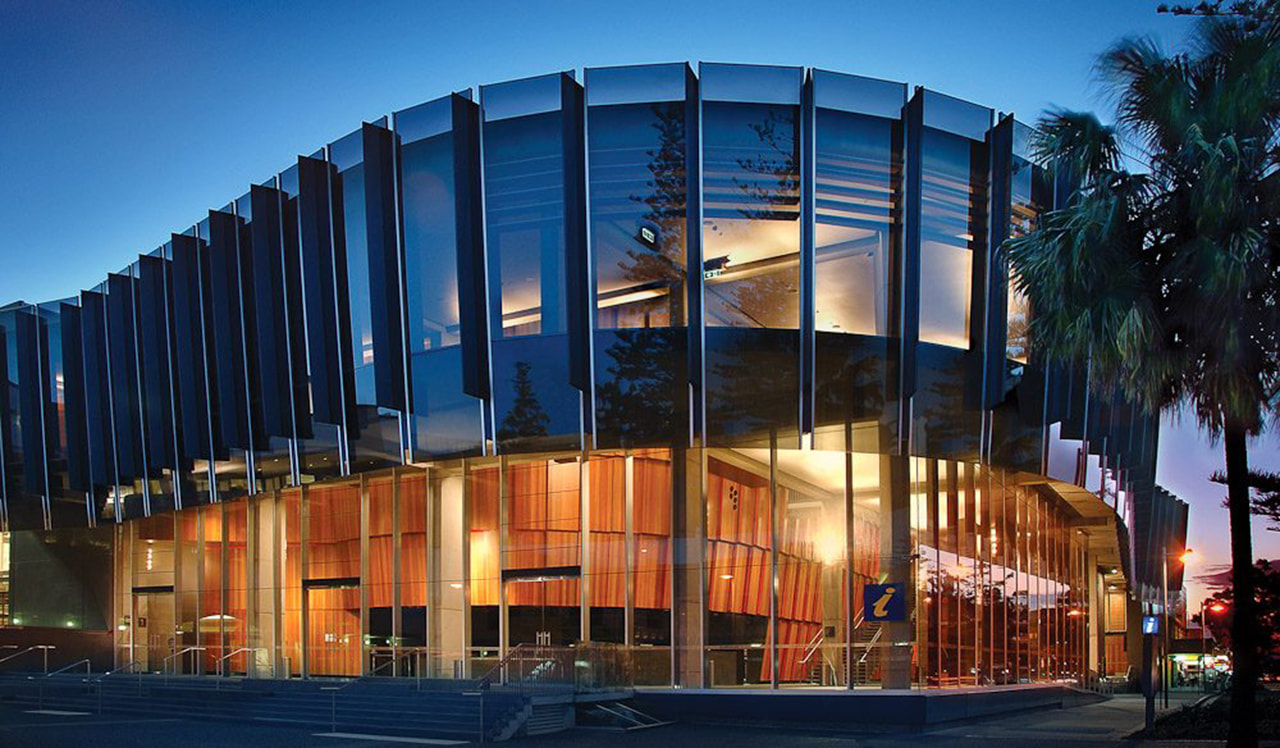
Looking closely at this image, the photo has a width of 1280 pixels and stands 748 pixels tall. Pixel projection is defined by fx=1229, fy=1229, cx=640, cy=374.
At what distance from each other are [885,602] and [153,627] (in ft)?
81.2

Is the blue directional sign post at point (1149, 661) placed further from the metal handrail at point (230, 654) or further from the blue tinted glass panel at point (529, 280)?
the metal handrail at point (230, 654)

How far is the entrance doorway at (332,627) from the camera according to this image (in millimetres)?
32250

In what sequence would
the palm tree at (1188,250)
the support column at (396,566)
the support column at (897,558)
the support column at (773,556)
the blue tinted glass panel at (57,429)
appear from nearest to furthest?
1. the palm tree at (1188,250)
2. the support column at (897,558)
3. the support column at (773,556)
4. the support column at (396,566)
5. the blue tinted glass panel at (57,429)

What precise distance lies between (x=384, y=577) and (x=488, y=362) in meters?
8.00

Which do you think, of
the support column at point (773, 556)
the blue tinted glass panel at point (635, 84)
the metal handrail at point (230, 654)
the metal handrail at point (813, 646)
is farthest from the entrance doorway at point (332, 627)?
the blue tinted glass panel at point (635, 84)

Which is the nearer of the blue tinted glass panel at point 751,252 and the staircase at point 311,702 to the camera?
the staircase at point 311,702

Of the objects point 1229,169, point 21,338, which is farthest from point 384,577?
point 1229,169

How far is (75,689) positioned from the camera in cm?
3450

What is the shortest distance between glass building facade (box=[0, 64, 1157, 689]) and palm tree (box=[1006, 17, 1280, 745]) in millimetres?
6259

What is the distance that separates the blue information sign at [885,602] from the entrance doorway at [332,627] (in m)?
13.4

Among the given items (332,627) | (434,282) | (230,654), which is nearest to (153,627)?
(230,654)

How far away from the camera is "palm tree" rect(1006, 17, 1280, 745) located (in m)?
16.5

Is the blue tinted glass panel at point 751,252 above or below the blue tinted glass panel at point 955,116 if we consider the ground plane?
below

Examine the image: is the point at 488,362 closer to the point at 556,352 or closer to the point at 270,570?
the point at 556,352
